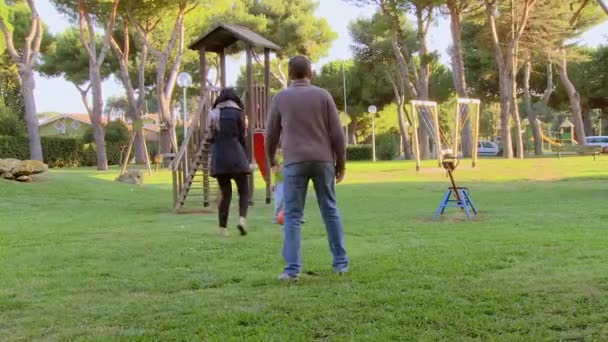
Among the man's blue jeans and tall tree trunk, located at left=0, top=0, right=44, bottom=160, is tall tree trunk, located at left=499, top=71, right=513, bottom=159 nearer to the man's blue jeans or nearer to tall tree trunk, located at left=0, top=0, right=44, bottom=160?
tall tree trunk, located at left=0, top=0, right=44, bottom=160

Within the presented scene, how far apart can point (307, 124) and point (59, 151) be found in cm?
3839

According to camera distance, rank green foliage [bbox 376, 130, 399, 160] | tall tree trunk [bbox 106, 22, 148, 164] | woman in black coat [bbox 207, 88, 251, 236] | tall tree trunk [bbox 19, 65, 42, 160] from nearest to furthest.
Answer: woman in black coat [bbox 207, 88, 251, 236], tall tree trunk [bbox 19, 65, 42, 160], tall tree trunk [bbox 106, 22, 148, 164], green foliage [bbox 376, 130, 399, 160]

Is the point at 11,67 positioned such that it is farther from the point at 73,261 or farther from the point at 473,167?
the point at 73,261

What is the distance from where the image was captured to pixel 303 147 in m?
4.61

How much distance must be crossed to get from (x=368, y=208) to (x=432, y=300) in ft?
22.8

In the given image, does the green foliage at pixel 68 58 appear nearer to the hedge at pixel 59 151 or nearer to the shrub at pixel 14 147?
the hedge at pixel 59 151

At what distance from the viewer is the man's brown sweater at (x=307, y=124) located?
4621 mm

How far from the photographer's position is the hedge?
3662 centimetres

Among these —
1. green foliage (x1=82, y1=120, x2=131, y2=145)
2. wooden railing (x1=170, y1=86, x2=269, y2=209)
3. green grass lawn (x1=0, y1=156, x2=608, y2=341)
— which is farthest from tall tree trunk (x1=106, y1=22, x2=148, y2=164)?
green grass lawn (x1=0, y1=156, x2=608, y2=341)

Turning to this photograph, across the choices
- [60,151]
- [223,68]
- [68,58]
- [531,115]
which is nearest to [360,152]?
[531,115]

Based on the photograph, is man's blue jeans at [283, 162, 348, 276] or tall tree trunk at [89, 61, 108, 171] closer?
man's blue jeans at [283, 162, 348, 276]

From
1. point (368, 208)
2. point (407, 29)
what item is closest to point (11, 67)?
point (407, 29)

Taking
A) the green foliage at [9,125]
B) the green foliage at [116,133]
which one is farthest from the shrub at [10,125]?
the green foliage at [116,133]

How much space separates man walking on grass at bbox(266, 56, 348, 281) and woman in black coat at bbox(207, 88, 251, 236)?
259 centimetres
